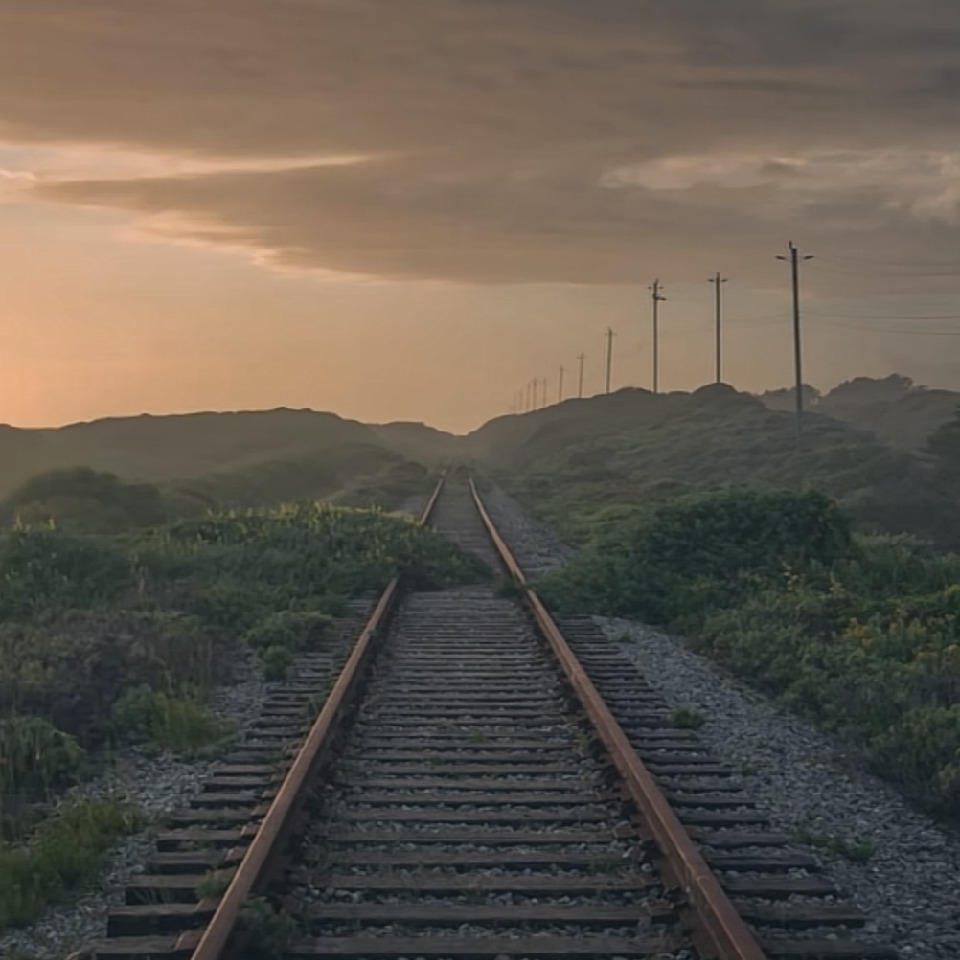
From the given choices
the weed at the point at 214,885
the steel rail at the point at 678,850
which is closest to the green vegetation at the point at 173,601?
the steel rail at the point at 678,850

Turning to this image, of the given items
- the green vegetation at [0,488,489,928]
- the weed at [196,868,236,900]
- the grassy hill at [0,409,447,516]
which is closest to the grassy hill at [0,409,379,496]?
the grassy hill at [0,409,447,516]

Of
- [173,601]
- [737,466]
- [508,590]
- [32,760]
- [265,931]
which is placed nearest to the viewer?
[265,931]

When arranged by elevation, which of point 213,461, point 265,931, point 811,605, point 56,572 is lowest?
point 265,931

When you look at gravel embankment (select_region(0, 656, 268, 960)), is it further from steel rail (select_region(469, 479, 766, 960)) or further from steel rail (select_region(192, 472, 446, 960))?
steel rail (select_region(469, 479, 766, 960))

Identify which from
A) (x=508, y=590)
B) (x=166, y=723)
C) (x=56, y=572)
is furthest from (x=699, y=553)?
(x=166, y=723)

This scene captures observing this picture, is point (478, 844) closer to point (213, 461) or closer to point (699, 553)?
point (699, 553)

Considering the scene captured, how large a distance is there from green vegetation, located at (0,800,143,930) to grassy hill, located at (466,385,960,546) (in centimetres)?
1471

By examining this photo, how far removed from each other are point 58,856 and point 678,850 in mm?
2952

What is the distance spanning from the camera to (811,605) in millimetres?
14242

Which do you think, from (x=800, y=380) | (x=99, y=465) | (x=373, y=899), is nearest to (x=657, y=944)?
(x=373, y=899)

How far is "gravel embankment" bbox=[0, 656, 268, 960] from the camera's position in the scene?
5941 millimetres

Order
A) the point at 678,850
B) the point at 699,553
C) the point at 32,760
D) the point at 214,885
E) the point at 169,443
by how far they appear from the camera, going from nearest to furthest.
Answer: the point at 214,885
the point at 678,850
the point at 32,760
the point at 699,553
the point at 169,443

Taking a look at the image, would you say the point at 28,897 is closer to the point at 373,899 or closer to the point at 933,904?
the point at 373,899

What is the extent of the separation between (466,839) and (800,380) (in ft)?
176
